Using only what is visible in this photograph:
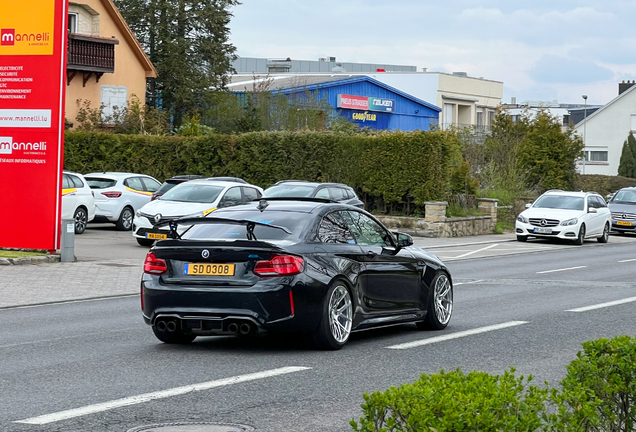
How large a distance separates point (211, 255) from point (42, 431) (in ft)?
11.0

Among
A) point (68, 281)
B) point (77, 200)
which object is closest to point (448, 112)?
point (77, 200)

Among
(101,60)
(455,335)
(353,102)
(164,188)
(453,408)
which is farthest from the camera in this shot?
(353,102)

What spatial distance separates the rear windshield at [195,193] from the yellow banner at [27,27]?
6233 millimetres

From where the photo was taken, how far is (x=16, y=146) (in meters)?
19.8

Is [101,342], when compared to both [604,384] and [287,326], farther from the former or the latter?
[604,384]

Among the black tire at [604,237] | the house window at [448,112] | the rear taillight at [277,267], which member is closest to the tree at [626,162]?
the house window at [448,112]

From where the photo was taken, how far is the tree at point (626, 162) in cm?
7612

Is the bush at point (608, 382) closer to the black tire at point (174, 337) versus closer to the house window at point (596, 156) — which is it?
the black tire at point (174, 337)

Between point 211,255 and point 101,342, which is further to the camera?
point 101,342

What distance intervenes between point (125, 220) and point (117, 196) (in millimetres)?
820

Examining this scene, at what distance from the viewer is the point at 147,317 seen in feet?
31.7

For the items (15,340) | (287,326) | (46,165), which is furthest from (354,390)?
(46,165)

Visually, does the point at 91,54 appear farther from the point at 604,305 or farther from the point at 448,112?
the point at 448,112

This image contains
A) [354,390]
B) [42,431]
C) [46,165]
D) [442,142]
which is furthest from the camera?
[442,142]
